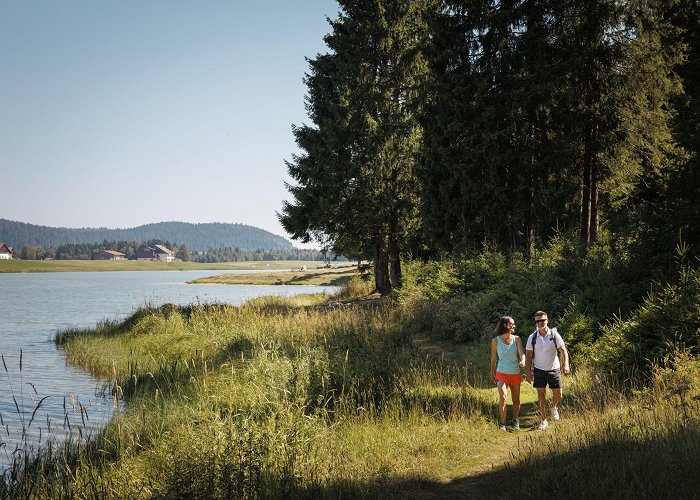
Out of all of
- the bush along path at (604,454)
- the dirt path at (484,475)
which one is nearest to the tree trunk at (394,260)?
the dirt path at (484,475)

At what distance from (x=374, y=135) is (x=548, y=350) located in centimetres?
2001

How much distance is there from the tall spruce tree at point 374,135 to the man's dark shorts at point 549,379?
18.5m

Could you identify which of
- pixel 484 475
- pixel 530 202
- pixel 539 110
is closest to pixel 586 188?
pixel 530 202

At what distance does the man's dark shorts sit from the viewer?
866cm

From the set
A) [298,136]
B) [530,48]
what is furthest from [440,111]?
[298,136]

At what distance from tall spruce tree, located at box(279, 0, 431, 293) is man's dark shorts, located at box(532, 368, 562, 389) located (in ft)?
60.6

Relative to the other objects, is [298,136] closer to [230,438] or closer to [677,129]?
[677,129]

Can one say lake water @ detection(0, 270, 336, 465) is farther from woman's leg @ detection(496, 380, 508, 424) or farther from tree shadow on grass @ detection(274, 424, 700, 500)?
woman's leg @ detection(496, 380, 508, 424)

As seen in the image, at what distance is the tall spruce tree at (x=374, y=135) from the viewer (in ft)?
89.9

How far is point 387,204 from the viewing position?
89.7 feet

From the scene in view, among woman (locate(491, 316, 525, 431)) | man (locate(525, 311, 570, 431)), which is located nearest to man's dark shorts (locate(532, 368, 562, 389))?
man (locate(525, 311, 570, 431))

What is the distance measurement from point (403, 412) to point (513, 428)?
1.79 meters

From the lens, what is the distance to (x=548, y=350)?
8781 millimetres

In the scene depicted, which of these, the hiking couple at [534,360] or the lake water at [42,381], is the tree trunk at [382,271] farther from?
the hiking couple at [534,360]
